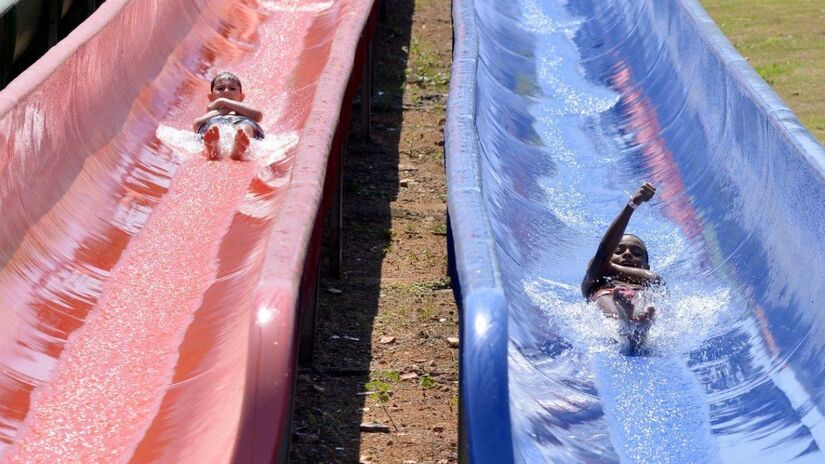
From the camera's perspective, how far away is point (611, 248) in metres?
4.80

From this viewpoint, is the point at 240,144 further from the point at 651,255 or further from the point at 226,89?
the point at 651,255

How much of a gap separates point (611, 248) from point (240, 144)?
210cm

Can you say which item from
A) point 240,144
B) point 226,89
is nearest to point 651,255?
point 240,144

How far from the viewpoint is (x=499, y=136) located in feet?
21.4

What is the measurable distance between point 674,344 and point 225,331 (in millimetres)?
1665

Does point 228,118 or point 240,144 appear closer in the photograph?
point 240,144

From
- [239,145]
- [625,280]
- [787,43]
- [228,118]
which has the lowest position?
[625,280]

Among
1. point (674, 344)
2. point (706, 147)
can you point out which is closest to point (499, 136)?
point (706, 147)

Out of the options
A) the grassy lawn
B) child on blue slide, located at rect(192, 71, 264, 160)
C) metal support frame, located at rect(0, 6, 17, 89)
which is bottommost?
child on blue slide, located at rect(192, 71, 264, 160)

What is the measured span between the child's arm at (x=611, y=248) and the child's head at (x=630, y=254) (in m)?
0.04

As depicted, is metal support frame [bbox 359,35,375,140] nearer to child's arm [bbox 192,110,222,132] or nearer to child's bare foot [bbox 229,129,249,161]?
child's arm [bbox 192,110,222,132]

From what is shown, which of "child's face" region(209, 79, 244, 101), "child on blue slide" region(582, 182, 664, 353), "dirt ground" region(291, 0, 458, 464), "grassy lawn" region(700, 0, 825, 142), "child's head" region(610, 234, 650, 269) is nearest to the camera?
"dirt ground" region(291, 0, 458, 464)

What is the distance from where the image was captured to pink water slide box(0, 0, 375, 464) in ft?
11.3

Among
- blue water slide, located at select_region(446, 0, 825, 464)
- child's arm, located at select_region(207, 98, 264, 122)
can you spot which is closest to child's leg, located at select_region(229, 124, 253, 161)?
child's arm, located at select_region(207, 98, 264, 122)
